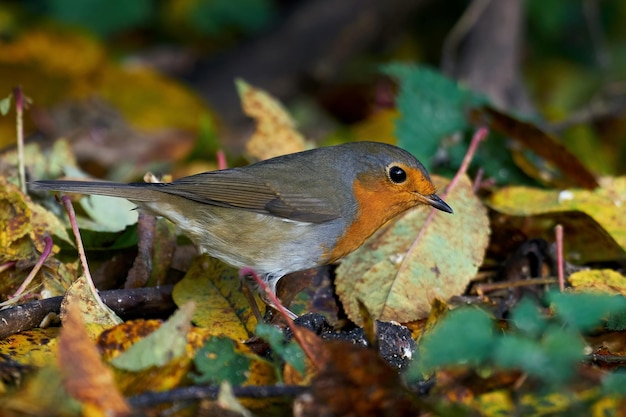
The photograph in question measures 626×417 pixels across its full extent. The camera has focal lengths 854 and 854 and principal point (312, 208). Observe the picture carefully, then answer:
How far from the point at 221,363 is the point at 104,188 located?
1.08 m

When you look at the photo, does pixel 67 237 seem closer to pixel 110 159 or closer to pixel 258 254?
pixel 258 254

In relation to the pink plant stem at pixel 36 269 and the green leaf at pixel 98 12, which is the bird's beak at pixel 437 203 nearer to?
the pink plant stem at pixel 36 269

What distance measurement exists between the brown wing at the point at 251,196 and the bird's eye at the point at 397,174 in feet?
0.82

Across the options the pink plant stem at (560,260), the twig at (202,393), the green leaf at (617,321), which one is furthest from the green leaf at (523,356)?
the pink plant stem at (560,260)

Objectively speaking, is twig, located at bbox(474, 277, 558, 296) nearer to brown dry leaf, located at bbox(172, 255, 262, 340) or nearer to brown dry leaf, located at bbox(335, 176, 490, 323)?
brown dry leaf, located at bbox(335, 176, 490, 323)

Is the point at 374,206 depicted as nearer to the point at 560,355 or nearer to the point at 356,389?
the point at 356,389

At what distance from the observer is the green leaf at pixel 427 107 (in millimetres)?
4031

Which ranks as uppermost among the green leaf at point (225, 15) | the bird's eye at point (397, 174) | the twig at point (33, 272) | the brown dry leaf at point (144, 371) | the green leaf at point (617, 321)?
the green leaf at point (225, 15)

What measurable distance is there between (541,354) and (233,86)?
196 inches

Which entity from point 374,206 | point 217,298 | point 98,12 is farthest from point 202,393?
point 98,12

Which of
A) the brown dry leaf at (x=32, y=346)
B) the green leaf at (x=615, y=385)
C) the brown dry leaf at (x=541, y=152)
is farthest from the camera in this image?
the brown dry leaf at (x=541, y=152)

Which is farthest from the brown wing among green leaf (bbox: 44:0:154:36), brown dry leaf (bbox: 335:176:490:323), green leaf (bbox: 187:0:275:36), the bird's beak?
green leaf (bbox: 187:0:275:36)

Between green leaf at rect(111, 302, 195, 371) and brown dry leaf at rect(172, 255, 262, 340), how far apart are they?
66 centimetres

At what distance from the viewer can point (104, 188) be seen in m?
2.97
